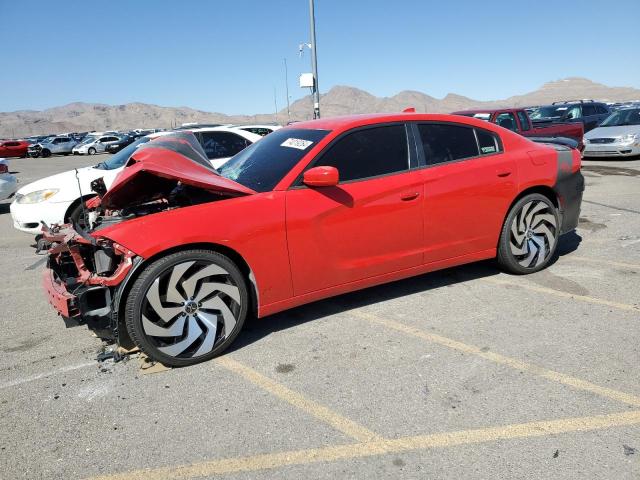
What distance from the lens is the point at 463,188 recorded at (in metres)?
4.11

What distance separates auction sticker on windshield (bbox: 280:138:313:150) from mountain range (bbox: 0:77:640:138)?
11845 centimetres

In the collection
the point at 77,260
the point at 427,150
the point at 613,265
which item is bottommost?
the point at 613,265

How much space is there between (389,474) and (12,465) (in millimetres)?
1850

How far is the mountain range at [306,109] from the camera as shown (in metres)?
125

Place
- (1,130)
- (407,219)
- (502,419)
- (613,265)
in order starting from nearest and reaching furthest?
(502,419) < (407,219) < (613,265) < (1,130)

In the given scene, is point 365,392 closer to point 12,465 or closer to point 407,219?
point 407,219

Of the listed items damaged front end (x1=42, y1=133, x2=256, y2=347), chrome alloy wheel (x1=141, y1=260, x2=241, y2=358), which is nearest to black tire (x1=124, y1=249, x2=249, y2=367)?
chrome alloy wheel (x1=141, y1=260, x2=241, y2=358)

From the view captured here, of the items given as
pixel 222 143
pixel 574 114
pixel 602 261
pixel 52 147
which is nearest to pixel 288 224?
pixel 602 261

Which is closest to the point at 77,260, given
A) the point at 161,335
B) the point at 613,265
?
the point at 161,335

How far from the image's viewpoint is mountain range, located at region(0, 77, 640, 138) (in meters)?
125

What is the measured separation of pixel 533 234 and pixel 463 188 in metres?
1.03

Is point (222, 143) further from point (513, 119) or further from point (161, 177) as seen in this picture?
point (513, 119)

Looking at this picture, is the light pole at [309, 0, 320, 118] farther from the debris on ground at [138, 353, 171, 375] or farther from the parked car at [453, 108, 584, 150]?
the debris on ground at [138, 353, 171, 375]

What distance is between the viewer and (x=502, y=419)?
8.42 ft
